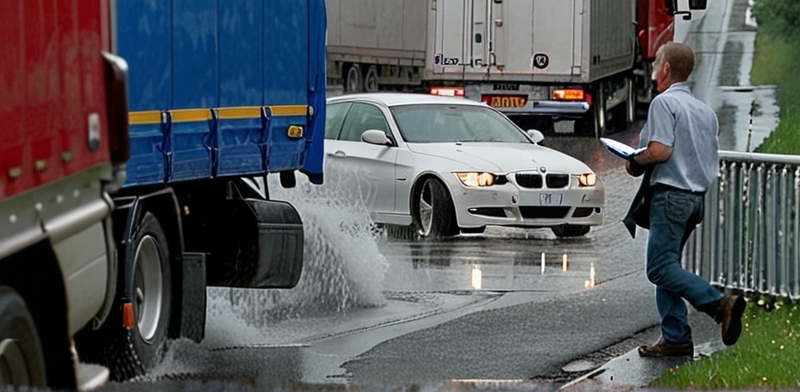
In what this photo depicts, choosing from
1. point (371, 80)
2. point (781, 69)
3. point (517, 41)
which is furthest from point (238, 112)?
point (781, 69)

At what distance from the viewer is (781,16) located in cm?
4903

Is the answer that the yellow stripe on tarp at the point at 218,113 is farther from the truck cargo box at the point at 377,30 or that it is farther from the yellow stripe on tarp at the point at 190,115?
the truck cargo box at the point at 377,30

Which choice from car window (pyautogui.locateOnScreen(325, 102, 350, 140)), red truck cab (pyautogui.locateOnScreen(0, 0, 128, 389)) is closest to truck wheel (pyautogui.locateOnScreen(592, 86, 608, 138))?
car window (pyautogui.locateOnScreen(325, 102, 350, 140))

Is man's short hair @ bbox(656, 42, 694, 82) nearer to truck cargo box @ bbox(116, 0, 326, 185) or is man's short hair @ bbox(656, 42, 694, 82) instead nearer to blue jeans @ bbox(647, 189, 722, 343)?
blue jeans @ bbox(647, 189, 722, 343)

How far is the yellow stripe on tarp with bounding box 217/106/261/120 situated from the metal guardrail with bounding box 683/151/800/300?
2.96 m

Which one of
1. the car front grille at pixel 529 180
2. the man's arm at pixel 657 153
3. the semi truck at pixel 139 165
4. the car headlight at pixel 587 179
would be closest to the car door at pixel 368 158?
the car front grille at pixel 529 180

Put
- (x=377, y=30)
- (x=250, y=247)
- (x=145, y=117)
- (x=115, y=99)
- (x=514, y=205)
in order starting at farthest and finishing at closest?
(x=377, y=30) < (x=514, y=205) < (x=250, y=247) < (x=145, y=117) < (x=115, y=99)

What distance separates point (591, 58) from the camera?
Answer: 29922mm

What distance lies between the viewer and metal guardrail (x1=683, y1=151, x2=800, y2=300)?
38.0 feet

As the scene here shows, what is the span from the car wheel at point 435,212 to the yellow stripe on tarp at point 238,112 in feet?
22.0

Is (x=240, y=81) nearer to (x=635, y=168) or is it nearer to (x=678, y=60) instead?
(x=635, y=168)

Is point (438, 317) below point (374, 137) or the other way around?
below

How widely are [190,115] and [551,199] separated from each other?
8049mm

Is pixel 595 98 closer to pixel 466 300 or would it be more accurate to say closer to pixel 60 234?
pixel 466 300
